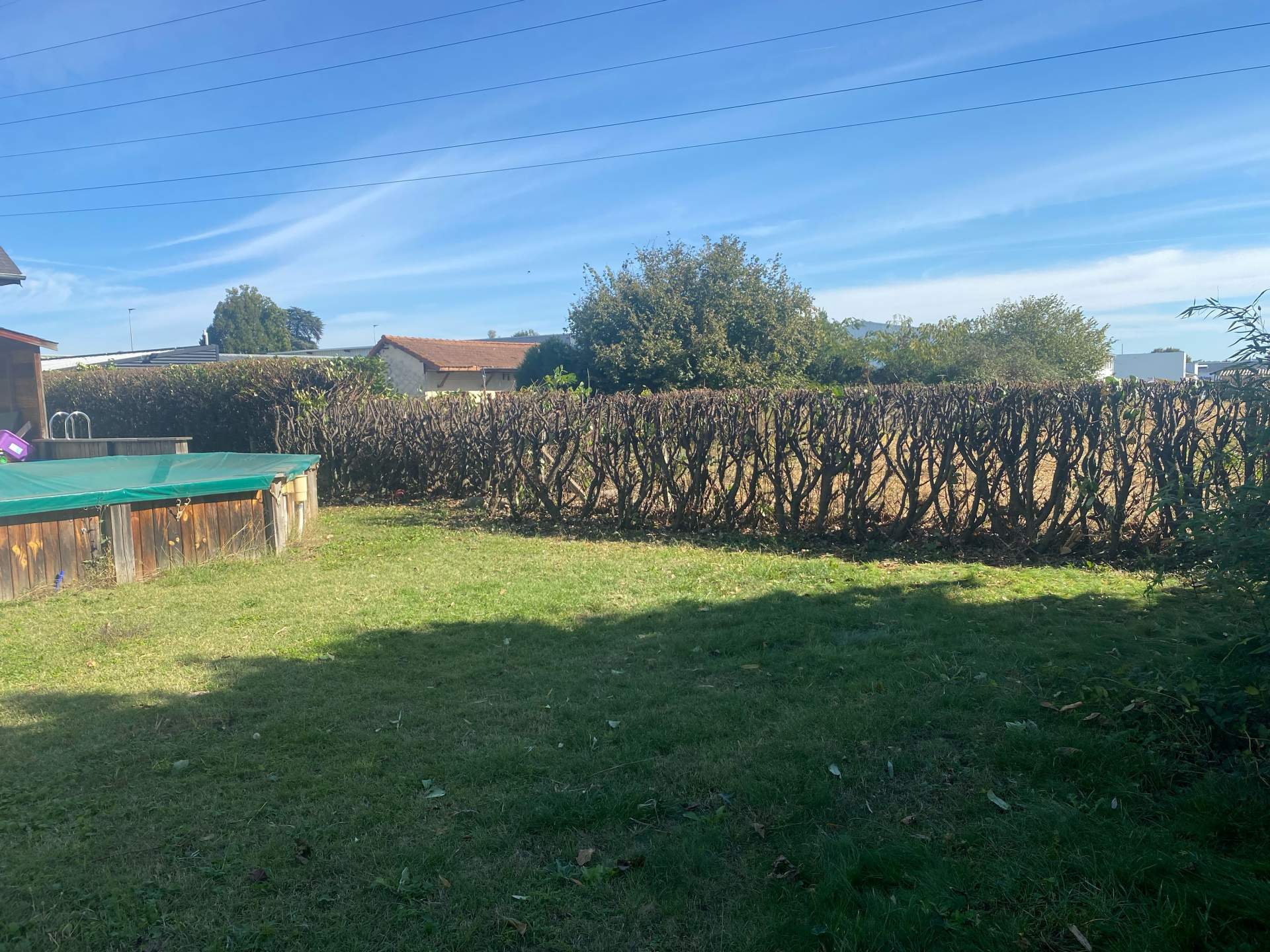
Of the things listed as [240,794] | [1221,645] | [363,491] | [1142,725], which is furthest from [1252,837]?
[363,491]

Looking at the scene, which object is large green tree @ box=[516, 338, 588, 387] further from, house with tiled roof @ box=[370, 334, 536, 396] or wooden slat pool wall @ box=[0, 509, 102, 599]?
wooden slat pool wall @ box=[0, 509, 102, 599]

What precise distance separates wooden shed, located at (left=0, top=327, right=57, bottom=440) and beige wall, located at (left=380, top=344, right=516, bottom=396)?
1663cm

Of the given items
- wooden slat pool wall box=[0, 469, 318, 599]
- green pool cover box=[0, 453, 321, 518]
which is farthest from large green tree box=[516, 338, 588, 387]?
wooden slat pool wall box=[0, 469, 318, 599]

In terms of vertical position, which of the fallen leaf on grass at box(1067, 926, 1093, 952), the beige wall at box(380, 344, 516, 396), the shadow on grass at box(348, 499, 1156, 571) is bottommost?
the fallen leaf on grass at box(1067, 926, 1093, 952)

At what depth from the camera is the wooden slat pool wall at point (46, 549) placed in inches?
Answer: 271

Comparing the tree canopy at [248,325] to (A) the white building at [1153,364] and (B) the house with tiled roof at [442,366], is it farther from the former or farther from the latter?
(A) the white building at [1153,364]

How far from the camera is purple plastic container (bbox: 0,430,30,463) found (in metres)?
12.5

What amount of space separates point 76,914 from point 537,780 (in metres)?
1.66

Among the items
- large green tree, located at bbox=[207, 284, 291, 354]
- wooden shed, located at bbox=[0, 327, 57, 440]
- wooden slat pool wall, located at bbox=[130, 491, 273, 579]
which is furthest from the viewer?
large green tree, located at bbox=[207, 284, 291, 354]

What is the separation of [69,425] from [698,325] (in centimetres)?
1548

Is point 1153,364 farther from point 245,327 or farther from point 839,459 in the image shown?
point 245,327

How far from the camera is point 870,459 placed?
28.7ft

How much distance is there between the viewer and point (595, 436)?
10.4 meters

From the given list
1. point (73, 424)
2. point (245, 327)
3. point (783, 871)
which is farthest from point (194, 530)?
point (245, 327)
